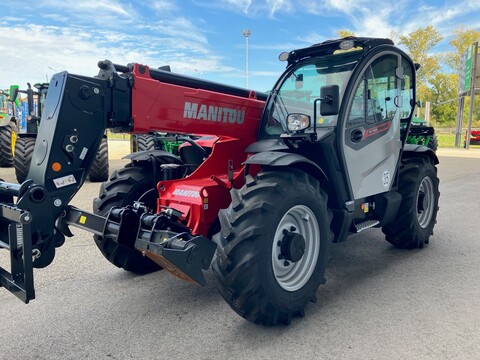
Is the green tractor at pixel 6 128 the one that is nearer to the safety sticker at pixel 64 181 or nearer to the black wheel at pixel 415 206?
the safety sticker at pixel 64 181

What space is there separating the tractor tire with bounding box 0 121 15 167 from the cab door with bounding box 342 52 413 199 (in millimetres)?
14093

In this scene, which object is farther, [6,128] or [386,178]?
[6,128]

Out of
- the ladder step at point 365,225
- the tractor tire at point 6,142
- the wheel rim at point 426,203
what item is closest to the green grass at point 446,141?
the wheel rim at point 426,203

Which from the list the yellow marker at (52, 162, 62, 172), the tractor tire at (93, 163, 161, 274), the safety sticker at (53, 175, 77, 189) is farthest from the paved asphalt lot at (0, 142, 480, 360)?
the yellow marker at (52, 162, 62, 172)

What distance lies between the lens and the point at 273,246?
327 centimetres

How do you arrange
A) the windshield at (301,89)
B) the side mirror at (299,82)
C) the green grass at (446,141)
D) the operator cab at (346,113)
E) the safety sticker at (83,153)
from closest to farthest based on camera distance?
the safety sticker at (83,153)
the operator cab at (346,113)
the windshield at (301,89)
the side mirror at (299,82)
the green grass at (446,141)

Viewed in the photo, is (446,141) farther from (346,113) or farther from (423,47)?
(346,113)

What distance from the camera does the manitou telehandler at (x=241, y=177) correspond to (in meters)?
2.91

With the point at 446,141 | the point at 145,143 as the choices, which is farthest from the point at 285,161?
the point at 446,141

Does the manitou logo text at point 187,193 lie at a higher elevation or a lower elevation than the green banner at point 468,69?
lower

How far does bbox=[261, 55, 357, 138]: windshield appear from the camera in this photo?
4203mm

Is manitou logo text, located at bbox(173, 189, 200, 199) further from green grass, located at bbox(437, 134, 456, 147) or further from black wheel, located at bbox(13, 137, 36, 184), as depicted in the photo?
green grass, located at bbox(437, 134, 456, 147)

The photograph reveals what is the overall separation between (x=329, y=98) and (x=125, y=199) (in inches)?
85.9

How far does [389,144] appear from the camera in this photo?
15.3 feet
